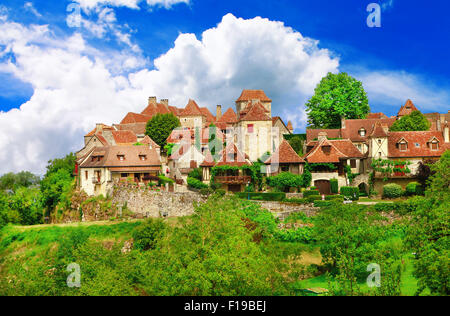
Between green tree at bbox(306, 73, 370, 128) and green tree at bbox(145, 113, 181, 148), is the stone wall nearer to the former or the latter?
green tree at bbox(145, 113, 181, 148)

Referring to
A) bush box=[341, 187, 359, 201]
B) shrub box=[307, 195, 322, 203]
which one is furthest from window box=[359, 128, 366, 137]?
shrub box=[307, 195, 322, 203]

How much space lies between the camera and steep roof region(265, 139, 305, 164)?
49.2m

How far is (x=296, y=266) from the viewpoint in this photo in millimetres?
25734

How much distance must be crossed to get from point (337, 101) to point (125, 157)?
39.1 metres

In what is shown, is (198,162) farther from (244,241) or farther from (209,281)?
(209,281)

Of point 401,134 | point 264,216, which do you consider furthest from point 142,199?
point 401,134

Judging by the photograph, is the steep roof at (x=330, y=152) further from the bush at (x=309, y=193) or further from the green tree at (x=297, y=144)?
the green tree at (x=297, y=144)

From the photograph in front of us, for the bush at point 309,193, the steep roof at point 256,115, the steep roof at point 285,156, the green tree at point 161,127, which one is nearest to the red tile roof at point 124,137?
the green tree at point 161,127

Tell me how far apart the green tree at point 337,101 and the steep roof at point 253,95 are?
893 cm

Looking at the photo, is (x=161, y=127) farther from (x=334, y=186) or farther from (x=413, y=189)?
(x=413, y=189)

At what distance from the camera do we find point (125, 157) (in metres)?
54.1

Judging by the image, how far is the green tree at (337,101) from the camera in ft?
221
